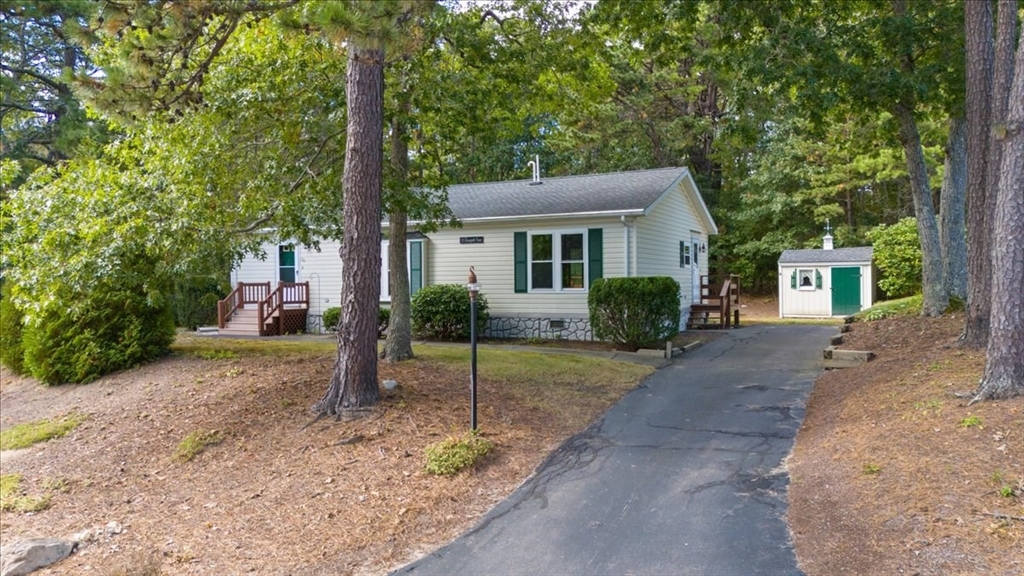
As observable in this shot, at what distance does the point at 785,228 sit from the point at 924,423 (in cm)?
2690

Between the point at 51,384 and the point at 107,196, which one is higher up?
the point at 107,196

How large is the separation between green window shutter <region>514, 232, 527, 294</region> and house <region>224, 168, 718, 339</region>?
0.08 feet

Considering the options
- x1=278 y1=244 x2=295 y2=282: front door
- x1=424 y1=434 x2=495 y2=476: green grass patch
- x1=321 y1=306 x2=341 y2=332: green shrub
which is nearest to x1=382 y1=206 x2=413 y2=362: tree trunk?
x1=424 y1=434 x2=495 y2=476: green grass patch

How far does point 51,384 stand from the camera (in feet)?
35.8

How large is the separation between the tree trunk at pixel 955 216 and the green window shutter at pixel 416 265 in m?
11.3

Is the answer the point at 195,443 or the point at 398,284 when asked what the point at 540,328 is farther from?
the point at 195,443

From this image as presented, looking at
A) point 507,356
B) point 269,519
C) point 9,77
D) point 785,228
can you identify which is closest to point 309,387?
point 269,519

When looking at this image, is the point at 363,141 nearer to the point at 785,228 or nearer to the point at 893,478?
the point at 893,478

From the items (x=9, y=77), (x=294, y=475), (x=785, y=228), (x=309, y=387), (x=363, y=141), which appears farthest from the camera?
(x=785, y=228)

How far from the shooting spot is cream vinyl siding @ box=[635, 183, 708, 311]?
14695 millimetres

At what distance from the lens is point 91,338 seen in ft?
35.8

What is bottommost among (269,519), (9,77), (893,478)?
(269,519)

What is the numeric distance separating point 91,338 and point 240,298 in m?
7.63

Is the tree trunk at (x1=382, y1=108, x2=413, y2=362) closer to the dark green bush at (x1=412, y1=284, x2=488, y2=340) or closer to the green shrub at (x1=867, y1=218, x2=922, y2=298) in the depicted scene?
the dark green bush at (x1=412, y1=284, x2=488, y2=340)
